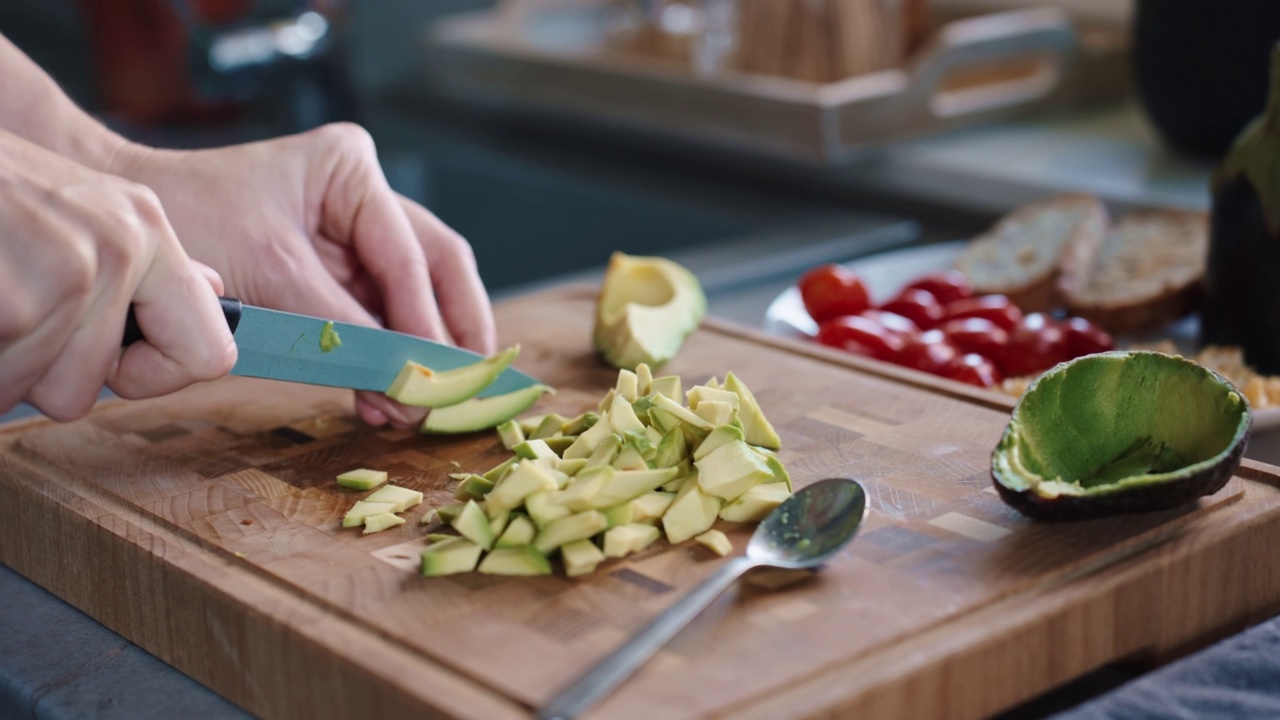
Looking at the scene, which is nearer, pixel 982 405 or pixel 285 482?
pixel 285 482

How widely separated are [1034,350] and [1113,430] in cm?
45

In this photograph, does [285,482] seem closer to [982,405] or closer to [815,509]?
[815,509]

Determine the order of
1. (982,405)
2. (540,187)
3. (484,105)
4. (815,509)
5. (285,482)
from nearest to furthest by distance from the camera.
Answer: (815,509), (285,482), (982,405), (540,187), (484,105)

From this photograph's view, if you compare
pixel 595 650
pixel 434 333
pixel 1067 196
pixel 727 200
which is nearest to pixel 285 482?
pixel 434 333

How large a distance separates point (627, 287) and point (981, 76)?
1.36 meters

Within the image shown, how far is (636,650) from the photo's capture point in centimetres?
80

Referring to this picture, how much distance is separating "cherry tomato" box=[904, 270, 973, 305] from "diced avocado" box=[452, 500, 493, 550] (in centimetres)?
88

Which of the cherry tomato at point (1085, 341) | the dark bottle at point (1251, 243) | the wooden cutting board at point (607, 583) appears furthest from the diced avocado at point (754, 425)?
the dark bottle at point (1251, 243)

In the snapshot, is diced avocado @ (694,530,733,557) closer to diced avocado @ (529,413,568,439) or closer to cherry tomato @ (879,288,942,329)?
diced avocado @ (529,413,568,439)

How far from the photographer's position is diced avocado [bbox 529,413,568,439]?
46.8 inches

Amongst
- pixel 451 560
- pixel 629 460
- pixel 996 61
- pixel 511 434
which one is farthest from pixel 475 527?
pixel 996 61

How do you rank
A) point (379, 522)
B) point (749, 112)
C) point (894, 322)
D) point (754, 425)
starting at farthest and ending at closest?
1. point (749, 112)
2. point (894, 322)
3. point (754, 425)
4. point (379, 522)

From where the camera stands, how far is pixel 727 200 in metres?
2.38

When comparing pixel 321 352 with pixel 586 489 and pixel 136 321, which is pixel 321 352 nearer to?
pixel 136 321
